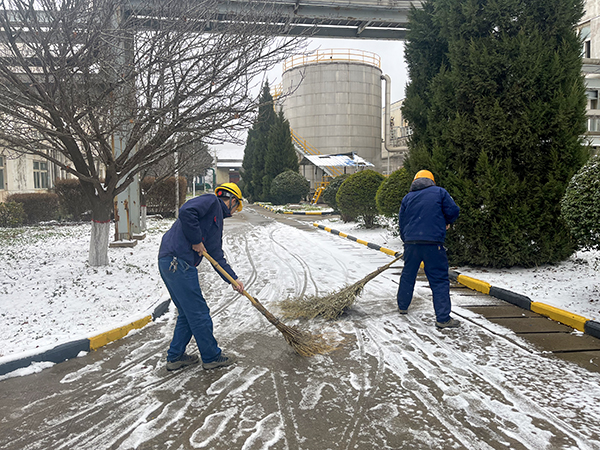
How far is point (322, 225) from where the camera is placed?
17578mm

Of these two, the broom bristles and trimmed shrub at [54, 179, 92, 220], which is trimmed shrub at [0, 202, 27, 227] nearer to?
trimmed shrub at [54, 179, 92, 220]

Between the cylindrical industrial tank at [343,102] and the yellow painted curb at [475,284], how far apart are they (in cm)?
2949

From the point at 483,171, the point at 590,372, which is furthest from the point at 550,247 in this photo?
the point at 590,372

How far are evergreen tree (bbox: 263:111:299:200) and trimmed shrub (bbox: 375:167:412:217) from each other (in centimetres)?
2321

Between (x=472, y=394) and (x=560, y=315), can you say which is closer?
(x=472, y=394)

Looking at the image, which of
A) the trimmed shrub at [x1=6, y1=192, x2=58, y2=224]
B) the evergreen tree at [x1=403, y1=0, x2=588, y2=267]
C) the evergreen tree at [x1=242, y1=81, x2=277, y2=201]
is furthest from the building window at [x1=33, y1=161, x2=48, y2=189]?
the evergreen tree at [x1=403, y1=0, x2=588, y2=267]

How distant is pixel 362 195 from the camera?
1492cm

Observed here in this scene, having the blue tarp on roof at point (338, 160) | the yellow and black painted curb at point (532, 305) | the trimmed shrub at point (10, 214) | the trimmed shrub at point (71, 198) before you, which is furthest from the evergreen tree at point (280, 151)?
the yellow and black painted curb at point (532, 305)

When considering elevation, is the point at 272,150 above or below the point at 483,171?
above

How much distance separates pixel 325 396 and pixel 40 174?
75.6 feet

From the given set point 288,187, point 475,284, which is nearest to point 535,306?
point 475,284

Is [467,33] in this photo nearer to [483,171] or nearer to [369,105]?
[483,171]

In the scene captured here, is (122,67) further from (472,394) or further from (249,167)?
(249,167)

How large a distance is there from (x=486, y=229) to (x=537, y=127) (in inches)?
74.6
